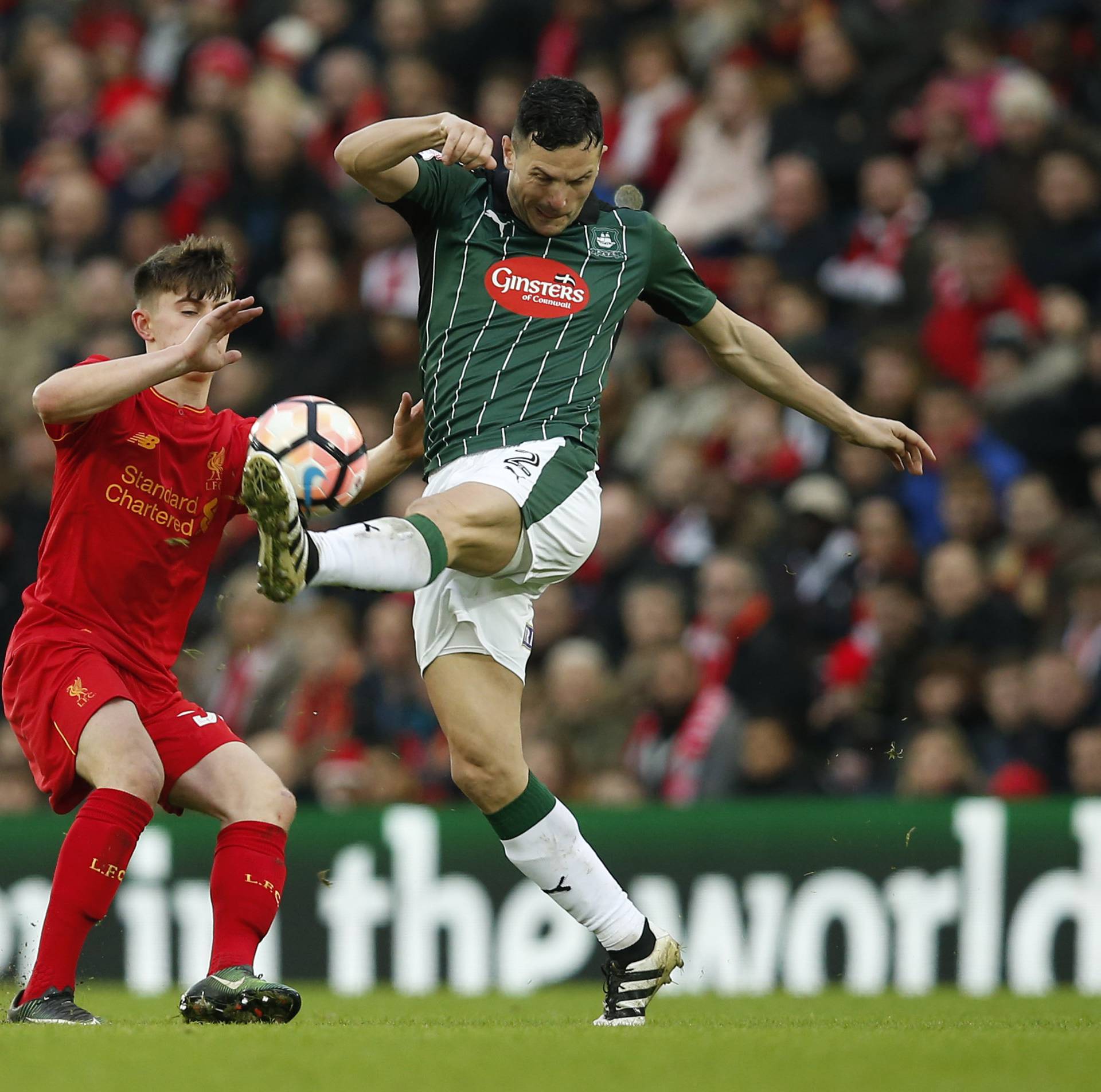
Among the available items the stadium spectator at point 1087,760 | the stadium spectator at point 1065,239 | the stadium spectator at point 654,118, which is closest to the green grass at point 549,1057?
the stadium spectator at point 1087,760

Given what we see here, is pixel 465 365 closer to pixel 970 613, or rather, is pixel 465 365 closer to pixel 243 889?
pixel 243 889

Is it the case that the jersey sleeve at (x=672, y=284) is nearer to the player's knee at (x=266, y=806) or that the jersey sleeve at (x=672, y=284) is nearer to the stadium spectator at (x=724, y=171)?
the player's knee at (x=266, y=806)

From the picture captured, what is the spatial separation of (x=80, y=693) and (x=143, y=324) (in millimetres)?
1122

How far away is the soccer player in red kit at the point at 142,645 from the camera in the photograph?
210 inches

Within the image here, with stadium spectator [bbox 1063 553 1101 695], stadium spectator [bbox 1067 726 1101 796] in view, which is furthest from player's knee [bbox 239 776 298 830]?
stadium spectator [bbox 1063 553 1101 695]

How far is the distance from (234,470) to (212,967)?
1418 millimetres

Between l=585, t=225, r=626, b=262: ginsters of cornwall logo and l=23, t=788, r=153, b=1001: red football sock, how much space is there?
6.90ft

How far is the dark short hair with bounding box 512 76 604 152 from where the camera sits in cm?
561

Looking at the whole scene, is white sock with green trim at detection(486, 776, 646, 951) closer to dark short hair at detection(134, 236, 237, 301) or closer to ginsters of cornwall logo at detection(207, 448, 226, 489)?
ginsters of cornwall logo at detection(207, 448, 226, 489)

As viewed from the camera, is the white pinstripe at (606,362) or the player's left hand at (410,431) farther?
the player's left hand at (410,431)

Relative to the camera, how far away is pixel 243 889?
5.58 meters

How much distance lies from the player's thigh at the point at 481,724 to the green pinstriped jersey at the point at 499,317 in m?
0.62

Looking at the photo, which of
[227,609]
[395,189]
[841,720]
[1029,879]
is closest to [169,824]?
[227,609]

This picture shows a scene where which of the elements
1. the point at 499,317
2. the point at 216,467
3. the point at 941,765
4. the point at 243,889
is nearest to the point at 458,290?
the point at 499,317
